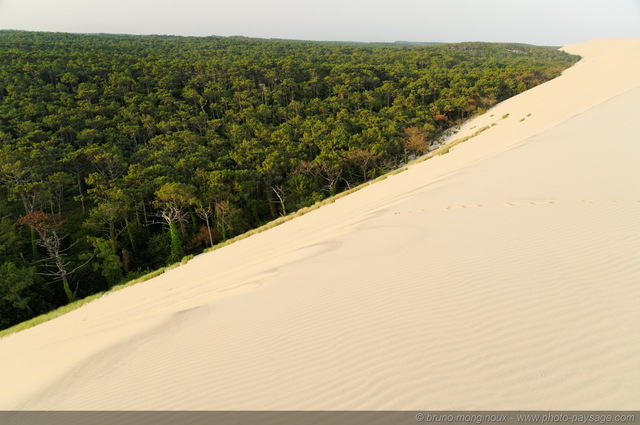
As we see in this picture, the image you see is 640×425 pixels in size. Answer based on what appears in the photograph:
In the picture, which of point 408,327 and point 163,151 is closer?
point 408,327

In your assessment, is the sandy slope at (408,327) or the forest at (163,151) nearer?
the sandy slope at (408,327)

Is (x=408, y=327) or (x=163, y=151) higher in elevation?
(x=408, y=327)

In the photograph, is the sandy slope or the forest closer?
the sandy slope
